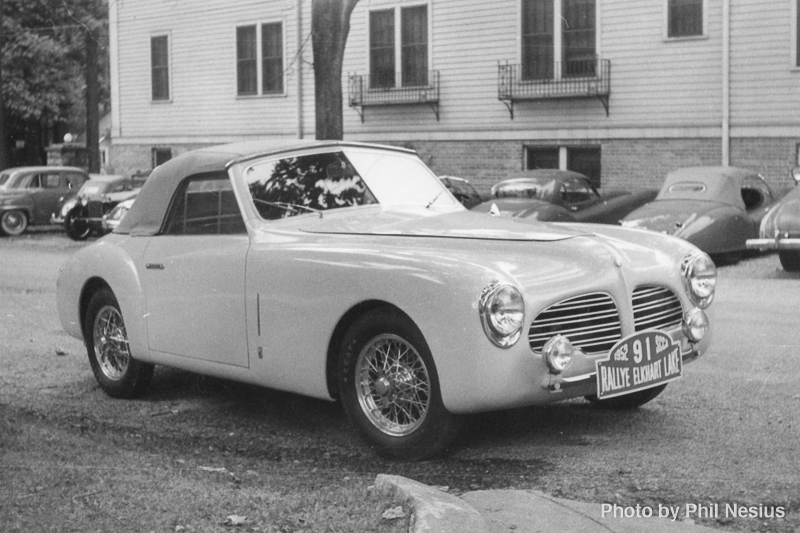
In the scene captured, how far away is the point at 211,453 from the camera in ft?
19.4

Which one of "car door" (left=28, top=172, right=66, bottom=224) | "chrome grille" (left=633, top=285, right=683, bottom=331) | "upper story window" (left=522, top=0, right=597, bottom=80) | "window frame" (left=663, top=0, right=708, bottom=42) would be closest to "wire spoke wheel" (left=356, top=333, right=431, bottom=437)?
"chrome grille" (left=633, top=285, right=683, bottom=331)

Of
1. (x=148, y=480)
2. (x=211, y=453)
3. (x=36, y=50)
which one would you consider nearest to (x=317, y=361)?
(x=211, y=453)

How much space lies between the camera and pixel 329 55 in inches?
761

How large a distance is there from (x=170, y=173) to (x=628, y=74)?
58.9 feet

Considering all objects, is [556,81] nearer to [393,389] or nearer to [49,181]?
[49,181]

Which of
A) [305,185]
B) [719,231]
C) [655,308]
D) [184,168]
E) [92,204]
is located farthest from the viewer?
[92,204]

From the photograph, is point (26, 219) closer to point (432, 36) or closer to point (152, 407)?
point (432, 36)

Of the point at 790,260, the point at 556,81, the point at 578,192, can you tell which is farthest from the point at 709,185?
the point at 556,81

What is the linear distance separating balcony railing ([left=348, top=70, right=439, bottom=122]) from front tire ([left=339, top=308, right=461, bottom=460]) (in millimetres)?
21567

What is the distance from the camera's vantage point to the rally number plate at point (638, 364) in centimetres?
541

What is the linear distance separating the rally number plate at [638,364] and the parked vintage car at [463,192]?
1393 centimetres

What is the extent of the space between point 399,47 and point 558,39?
14.4ft

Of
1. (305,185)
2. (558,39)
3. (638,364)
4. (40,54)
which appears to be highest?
(40,54)

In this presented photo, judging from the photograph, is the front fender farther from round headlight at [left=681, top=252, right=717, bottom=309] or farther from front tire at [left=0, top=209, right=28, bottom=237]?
front tire at [left=0, top=209, right=28, bottom=237]
